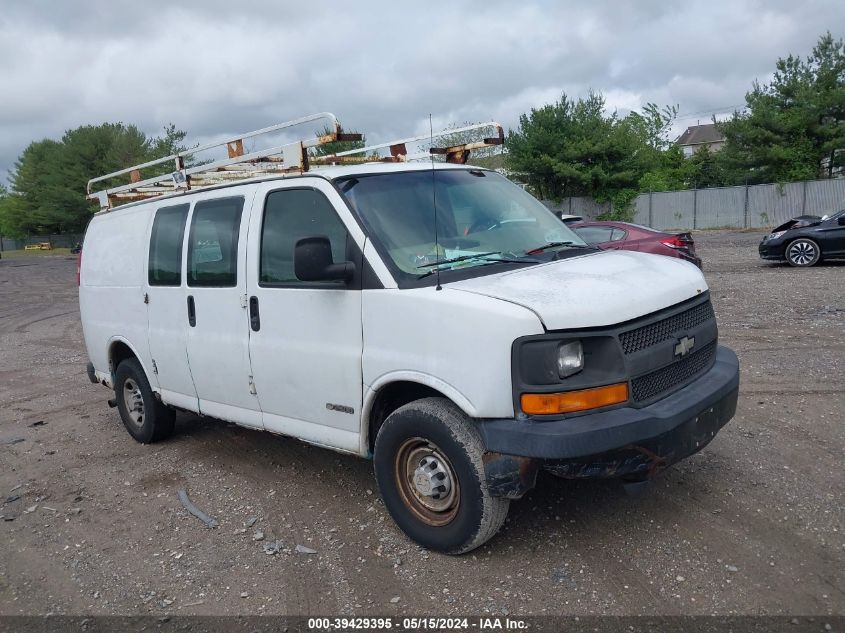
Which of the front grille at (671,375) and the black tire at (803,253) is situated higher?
the front grille at (671,375)

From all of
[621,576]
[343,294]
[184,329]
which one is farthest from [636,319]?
[184,329]

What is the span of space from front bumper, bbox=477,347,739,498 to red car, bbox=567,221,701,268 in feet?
29.2

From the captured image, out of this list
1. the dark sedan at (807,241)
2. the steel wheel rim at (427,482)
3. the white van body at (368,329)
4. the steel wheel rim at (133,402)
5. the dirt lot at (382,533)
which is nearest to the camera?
the white van body at (368,329)

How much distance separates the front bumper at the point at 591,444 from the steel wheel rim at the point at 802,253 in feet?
48.0

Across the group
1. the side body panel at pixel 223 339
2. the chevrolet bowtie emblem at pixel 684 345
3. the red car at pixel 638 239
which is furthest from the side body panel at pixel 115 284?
the red car at pixel 638 239

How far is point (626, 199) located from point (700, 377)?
129 feet

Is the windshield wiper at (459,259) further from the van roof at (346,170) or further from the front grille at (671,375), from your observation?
the front grille at (671,375)

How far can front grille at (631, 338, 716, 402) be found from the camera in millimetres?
3436

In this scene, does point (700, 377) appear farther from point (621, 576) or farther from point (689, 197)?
point (689, 197)

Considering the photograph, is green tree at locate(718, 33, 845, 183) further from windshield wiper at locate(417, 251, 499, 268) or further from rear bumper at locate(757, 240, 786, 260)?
windshield wiper at locate(417, 251, 499, 268)

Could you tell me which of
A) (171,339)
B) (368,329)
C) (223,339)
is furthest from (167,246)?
(368,329)

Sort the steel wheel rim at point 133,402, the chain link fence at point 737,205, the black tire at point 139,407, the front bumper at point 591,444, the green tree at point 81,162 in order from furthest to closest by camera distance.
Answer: the green tree at point 81,162
the chain link fence at point 737,205
the steel wheel rim at point 133,402
the black tire at point 139,407
the front bumper at point 591,444

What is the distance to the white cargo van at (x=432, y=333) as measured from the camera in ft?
10.7

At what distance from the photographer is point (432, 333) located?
11.4 ft
